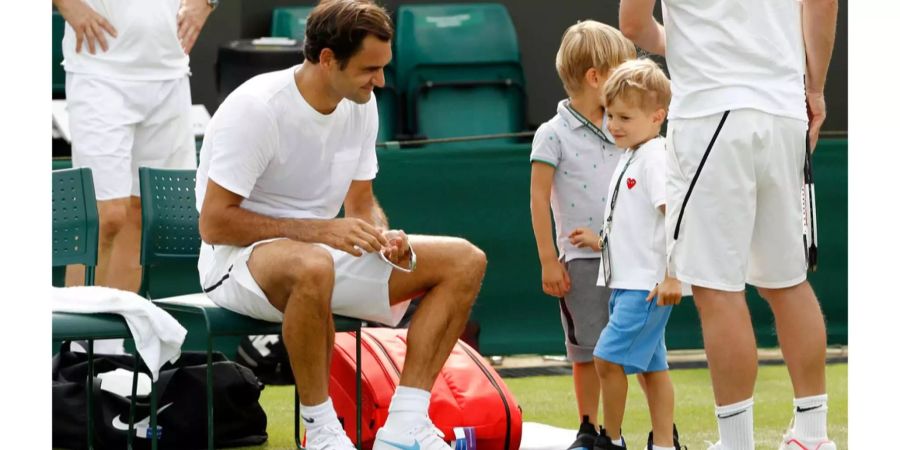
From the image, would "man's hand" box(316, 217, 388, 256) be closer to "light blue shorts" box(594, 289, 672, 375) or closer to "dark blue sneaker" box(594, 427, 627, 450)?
"light blue shorts" box(594, 289, 672, 375)

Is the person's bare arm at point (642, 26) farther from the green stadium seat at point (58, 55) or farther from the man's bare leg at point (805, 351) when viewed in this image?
the green stadium seat at point (58, 55)

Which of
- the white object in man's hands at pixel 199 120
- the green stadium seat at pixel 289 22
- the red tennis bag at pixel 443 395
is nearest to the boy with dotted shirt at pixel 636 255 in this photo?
the red tennis bag at pixel 443 395

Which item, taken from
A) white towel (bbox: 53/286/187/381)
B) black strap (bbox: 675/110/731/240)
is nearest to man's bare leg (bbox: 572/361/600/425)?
black strap (bbox: 675/110/731/240)

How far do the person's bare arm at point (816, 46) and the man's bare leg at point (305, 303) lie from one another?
1.25m

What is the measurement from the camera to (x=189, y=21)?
5.38 m

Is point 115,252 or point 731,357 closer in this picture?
point 731,357

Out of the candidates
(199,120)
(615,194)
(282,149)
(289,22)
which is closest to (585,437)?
(615,194)

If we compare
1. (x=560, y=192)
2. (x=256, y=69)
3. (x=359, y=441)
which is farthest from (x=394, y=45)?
(x=359, y=441)

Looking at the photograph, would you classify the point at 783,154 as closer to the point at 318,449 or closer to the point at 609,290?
the point at 609,290

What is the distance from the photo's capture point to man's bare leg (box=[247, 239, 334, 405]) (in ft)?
11.4

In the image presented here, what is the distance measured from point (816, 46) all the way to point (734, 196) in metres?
0.53

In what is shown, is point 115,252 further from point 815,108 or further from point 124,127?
point 815,108

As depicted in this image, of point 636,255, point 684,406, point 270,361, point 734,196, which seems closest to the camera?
point 734,196

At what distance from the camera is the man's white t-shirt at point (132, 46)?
513 centimetres
